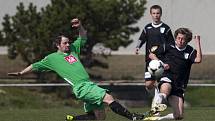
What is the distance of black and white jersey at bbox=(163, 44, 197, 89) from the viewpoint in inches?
497

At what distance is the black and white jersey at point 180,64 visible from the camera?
12633 millimetres

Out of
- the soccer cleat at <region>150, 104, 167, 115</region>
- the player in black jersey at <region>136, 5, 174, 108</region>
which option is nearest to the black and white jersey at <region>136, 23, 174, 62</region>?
the player in black jersey at <region>136, 5, 174, 108</region>

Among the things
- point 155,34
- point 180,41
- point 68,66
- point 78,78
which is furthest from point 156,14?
point 78,78

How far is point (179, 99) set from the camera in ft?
41.7

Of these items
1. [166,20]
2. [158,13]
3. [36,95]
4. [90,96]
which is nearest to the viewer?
[90,96]

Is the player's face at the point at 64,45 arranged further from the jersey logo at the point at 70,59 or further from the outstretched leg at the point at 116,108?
the outstretched leg at the point at 116,108

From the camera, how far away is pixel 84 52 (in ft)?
93.3

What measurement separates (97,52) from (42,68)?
54.0 ft

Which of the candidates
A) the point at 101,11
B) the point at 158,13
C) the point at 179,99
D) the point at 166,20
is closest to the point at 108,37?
the point at 101,11

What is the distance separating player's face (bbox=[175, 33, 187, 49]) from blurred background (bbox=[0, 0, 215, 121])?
1117 cm

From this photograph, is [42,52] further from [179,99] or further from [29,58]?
[179,99]

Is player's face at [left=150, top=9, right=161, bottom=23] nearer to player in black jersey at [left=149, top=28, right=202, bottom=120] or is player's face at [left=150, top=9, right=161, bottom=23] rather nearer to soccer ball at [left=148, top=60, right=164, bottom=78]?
player in black jersey at [left=149, top=28, right=202, bottom=120]

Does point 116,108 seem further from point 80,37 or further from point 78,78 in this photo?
point 80,37

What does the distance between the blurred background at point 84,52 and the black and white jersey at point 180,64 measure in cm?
1115
